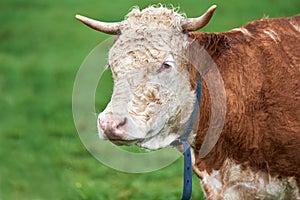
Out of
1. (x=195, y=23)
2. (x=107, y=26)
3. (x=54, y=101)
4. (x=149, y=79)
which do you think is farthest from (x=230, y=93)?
(x=54, y=101)

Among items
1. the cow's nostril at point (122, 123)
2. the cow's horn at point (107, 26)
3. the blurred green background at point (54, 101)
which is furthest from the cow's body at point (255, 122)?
the blurred green background at point (54, 101)

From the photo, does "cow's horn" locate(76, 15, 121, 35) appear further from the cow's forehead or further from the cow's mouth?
the cow's mouth

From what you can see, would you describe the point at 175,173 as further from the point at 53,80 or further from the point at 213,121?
the point at 53,80

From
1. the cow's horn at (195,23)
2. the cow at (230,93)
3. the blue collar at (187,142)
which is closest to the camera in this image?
the cow's horn at (195,23)

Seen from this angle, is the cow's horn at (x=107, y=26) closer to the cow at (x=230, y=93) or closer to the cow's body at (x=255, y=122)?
the cow at (x=230, y=93)

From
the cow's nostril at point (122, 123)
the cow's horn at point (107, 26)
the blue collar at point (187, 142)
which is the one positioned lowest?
the blue collar at point (187, 142)

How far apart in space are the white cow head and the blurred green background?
→ 283cm

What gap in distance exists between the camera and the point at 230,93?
17.7 ft

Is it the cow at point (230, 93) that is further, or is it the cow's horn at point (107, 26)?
the cow's horn at point (107, 26)

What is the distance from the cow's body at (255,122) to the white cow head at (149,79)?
0.72ft

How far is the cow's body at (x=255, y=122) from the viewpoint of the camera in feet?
17.5

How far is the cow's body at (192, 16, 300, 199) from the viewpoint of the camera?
17.5ft

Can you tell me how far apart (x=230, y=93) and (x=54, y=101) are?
7.35 metres

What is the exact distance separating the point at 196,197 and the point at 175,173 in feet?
4.43
